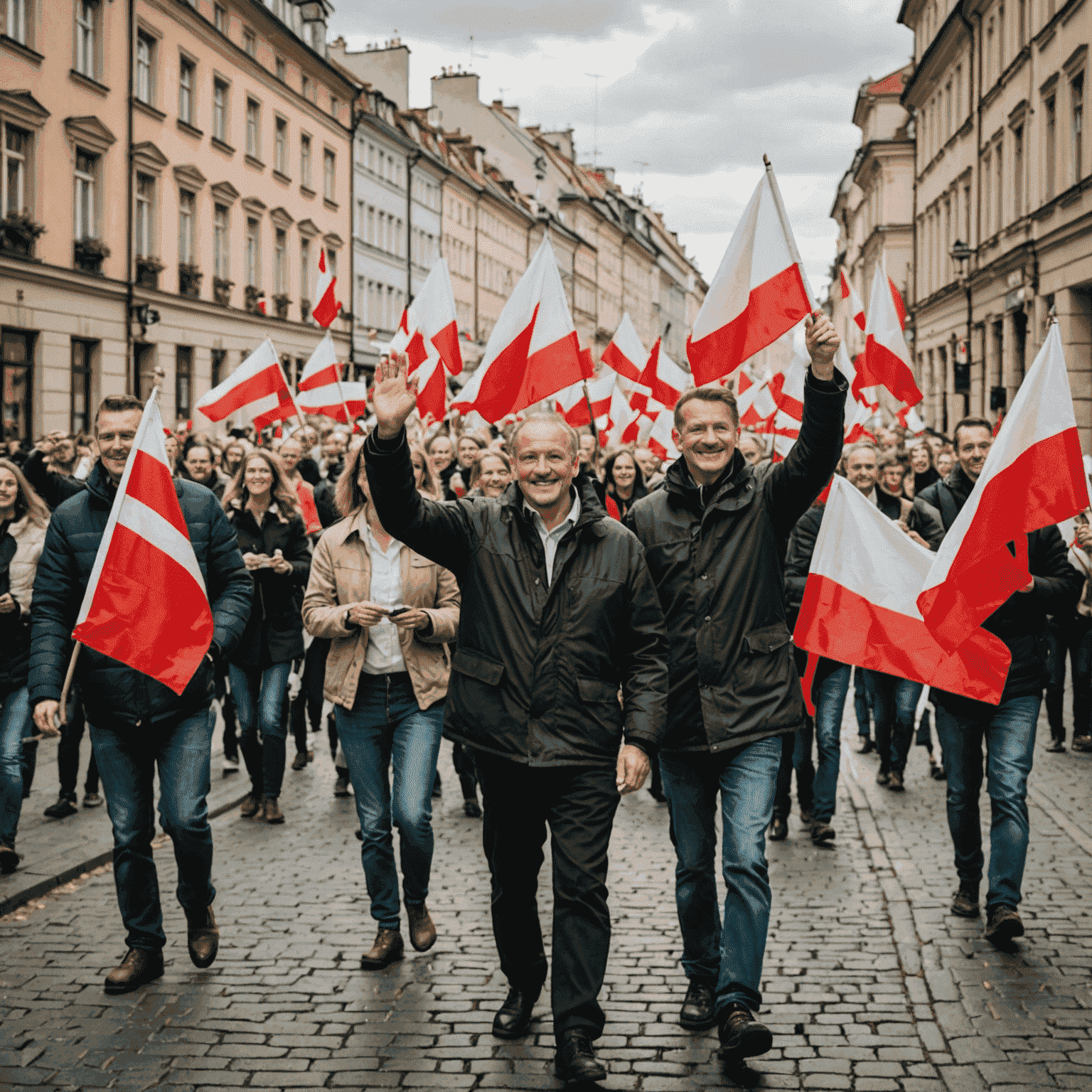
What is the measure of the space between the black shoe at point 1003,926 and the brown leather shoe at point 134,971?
11.0 feet

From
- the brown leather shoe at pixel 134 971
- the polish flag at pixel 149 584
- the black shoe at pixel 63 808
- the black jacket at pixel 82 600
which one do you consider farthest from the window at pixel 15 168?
the brown leather shoe at pixel 134 971

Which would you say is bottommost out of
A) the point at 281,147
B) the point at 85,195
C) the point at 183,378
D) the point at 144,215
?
the point at 183,378

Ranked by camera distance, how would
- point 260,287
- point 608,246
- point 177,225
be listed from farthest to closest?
point 608,246
point 260,287
point 177,225

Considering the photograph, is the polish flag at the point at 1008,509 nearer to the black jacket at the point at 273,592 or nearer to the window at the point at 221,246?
the black jacket at the point at 273,592

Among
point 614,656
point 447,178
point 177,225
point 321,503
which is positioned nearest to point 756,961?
point 614,656

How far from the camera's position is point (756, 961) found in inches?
189

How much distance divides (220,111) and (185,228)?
430 cm

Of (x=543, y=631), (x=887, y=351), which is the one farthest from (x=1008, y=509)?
(x=887, y=351)

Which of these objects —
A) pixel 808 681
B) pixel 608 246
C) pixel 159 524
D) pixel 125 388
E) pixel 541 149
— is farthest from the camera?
pixel 608 246

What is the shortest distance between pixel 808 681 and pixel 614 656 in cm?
227

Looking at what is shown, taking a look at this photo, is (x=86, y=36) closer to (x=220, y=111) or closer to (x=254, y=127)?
(x=220, y=111)

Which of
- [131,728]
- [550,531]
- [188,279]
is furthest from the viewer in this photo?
[188,279]

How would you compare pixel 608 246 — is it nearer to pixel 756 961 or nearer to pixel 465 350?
pixel 465 350

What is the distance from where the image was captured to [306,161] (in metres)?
45.5
